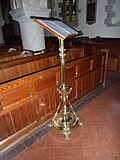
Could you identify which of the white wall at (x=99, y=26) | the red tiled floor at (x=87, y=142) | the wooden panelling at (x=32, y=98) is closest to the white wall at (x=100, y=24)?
the white wall at (x=99, y=26)

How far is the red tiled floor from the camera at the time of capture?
165 cm

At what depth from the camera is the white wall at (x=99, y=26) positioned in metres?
5.40

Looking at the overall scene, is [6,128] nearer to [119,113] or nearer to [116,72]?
[119,113]

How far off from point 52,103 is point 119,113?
1.14m

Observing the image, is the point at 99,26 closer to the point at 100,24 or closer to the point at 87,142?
the point at 100,24

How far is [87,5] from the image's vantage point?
5711 mm

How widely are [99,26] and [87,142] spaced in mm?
5140

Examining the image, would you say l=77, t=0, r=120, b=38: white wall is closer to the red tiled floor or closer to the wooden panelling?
the wooden panelling

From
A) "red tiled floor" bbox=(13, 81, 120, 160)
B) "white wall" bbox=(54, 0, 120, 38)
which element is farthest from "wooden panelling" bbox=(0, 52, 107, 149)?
"white wall" bbox=(54, 0, 120, 38)

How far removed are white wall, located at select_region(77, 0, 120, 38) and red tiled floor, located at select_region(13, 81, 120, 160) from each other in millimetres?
4055

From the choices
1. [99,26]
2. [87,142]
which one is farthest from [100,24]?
[87,142]

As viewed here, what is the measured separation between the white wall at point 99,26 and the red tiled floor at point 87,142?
13.3 ft

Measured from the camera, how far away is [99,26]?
577 cm

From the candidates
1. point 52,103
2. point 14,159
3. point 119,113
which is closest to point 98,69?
point 119,113
